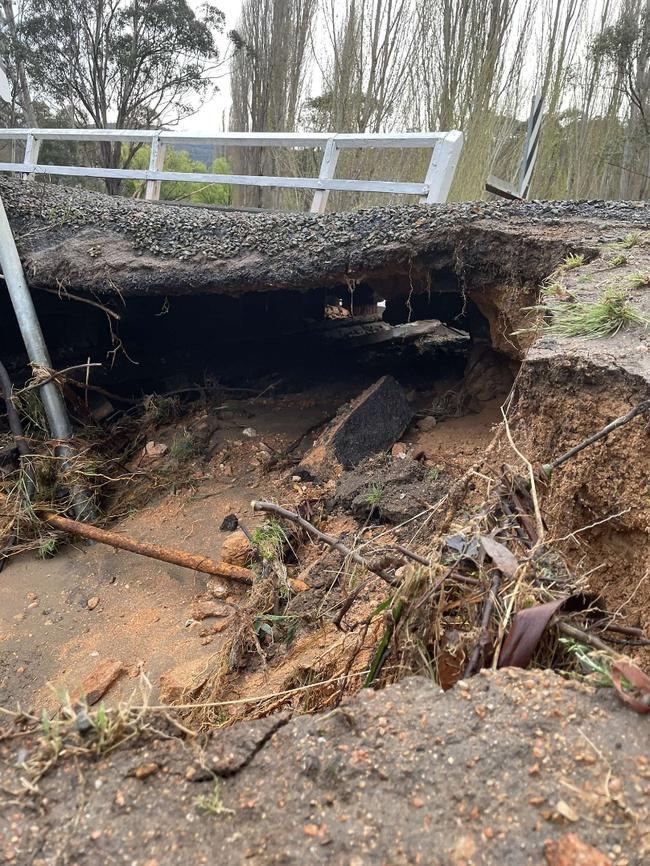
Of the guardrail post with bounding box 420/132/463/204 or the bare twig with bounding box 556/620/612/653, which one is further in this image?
the guardrail post with bounding box 420/132/463/204

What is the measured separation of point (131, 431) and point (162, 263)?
2021 mm

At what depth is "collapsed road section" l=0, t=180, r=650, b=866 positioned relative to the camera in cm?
108

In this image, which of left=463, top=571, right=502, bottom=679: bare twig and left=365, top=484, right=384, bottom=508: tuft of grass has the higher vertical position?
left=463, top=571, right=502, bottom=679: bare twig

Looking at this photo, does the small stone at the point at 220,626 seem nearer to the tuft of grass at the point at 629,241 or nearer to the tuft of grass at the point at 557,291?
the tuft of grass at the point at 557,291

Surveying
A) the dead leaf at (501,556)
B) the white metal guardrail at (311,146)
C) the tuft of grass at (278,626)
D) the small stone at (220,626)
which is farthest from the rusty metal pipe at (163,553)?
the white metal guardrail at (311,146)

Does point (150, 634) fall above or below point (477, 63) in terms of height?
below

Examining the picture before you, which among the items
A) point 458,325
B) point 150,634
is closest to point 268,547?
point 150,634

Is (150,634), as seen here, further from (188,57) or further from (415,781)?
(188,57)

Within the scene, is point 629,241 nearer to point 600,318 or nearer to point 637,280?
point 637,280

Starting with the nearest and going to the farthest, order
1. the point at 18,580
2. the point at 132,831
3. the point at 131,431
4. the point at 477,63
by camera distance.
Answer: the point at 132,831, the point at 18,580, the point at 131,431, the point at 477,63

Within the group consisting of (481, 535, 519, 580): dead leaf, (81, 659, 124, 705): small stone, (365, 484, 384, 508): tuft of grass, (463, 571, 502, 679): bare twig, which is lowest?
(81, 659, 124, 705): small stone

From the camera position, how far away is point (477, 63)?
9562mm

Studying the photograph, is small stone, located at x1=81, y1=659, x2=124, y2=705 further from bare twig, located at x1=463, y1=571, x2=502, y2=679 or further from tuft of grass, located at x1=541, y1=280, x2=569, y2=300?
tuft of grass, located at x1=541, y1=280, x2=569, y2=300

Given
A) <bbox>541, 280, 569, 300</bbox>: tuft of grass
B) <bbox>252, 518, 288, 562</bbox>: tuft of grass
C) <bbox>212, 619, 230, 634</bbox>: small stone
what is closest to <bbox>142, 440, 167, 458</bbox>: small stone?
<bbox>252, 518, 288, 562</bbox>: tuft of grass
